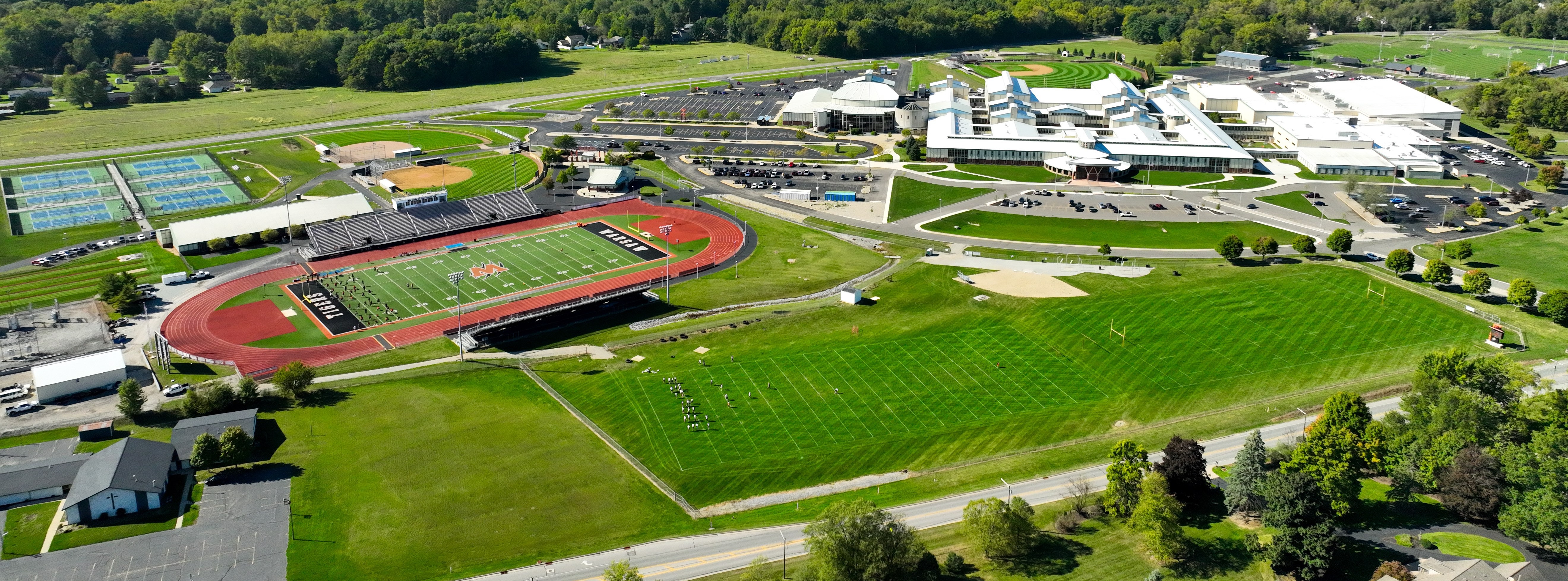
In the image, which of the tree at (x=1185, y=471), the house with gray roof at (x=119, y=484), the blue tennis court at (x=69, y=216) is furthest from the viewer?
the blue tennis court at (x=69, y=216)

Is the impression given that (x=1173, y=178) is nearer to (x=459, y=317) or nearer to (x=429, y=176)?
(x=459, y=317)

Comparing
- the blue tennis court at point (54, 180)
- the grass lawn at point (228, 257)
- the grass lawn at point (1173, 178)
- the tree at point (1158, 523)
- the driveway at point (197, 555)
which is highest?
the blue tennis court at point (54, 180)

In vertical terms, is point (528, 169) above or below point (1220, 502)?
above

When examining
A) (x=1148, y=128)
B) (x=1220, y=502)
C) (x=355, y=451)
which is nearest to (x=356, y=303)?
(x=355, y=451)

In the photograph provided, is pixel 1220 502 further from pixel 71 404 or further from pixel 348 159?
pixel 348 159

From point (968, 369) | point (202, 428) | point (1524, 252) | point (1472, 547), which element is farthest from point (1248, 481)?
point (1524, 252)

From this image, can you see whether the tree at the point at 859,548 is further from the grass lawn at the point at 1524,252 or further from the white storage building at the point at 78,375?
the grass lawn at the point at 1524,252

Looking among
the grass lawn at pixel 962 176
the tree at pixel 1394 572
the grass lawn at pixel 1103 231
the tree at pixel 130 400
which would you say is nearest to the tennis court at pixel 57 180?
the tree at pixel 130 400
